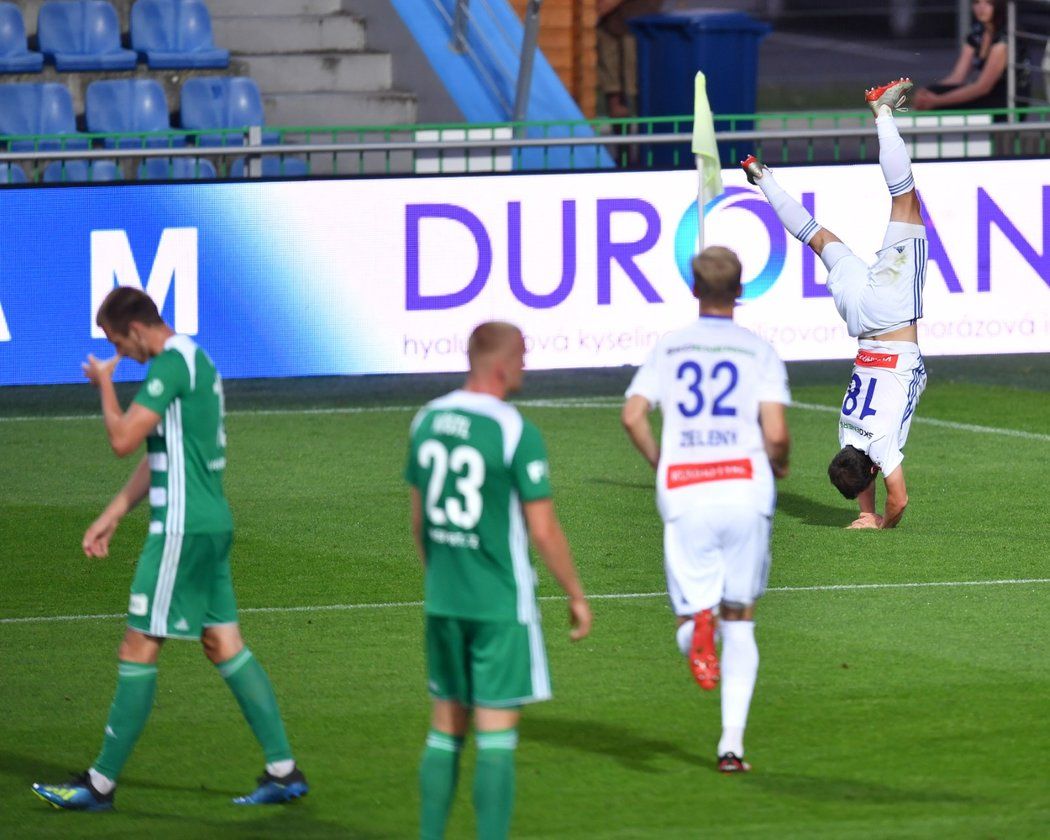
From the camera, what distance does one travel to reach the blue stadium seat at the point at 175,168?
56.1 feet

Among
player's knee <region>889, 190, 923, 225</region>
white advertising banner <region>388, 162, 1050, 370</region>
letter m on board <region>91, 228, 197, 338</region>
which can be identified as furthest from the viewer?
white advertising banner <region>388, 162, 1050, 370</region>

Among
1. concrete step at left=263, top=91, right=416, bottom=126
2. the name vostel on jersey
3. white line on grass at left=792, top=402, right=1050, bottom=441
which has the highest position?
concrete step at left=263, top=91, right=416, bottom=126

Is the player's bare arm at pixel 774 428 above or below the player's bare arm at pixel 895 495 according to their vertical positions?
above

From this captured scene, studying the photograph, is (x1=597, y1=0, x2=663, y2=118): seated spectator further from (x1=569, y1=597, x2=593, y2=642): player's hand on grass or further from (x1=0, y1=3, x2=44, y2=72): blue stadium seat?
(x1=569, y1=597, x2=593, y2=642): player's hand on grass

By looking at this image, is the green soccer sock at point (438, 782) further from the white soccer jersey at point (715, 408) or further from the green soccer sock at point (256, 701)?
the white soccer jersey at point (715, 408)

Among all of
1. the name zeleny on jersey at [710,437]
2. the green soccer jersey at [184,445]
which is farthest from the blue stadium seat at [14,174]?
the name zeleny on jersey at [710,437]

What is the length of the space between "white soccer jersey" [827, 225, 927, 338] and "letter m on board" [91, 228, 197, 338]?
6139 millimetres

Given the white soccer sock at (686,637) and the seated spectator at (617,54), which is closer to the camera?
the white soccer sock at (686,637)

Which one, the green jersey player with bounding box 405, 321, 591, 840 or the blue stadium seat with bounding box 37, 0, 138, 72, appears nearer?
the green jersey player with bounding box 405, 321, 591, 840

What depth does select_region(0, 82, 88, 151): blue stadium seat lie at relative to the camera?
65.6 feet

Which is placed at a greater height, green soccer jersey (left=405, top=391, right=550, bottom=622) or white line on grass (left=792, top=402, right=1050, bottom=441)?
green soccer jersey (left=405, top=391, right=550, bottom=622)

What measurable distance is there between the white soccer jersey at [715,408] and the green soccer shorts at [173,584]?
1663mm

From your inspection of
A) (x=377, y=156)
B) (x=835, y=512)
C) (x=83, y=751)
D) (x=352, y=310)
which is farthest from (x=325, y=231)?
(x=83, y=751)

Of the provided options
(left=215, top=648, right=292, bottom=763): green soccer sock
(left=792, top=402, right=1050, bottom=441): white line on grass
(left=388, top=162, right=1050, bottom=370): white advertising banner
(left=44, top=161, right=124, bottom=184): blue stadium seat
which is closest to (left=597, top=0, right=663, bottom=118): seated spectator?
(left=388, top=162, right=1050, bottom=370): white advertising banner
